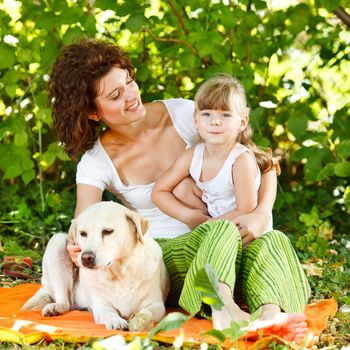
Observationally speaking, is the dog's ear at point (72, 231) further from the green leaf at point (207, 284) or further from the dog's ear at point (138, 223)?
the green leaf at point (207, 284)

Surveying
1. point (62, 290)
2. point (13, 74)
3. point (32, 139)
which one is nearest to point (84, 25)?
point (13, 74)

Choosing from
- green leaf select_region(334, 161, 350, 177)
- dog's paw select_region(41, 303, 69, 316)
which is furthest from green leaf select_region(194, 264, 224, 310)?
green leaf select_region(334, 161, 350, 177)

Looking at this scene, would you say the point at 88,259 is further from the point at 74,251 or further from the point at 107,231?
the point at 74,251

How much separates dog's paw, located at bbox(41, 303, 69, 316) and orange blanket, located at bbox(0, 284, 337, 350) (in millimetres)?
31

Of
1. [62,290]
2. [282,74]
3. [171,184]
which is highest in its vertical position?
[282,74]

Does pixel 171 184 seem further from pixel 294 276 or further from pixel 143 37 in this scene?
pixel 143 37

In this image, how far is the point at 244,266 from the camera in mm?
3436

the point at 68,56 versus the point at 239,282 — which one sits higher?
the point at 68,56

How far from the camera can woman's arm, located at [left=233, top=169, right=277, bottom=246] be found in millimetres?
3514

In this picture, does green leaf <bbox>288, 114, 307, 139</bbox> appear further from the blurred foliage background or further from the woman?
the woman

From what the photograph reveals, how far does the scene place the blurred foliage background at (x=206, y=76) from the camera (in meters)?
4.94

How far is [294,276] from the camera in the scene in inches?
135

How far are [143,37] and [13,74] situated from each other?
3.04 ft

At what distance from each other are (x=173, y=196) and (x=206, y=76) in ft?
4.60
